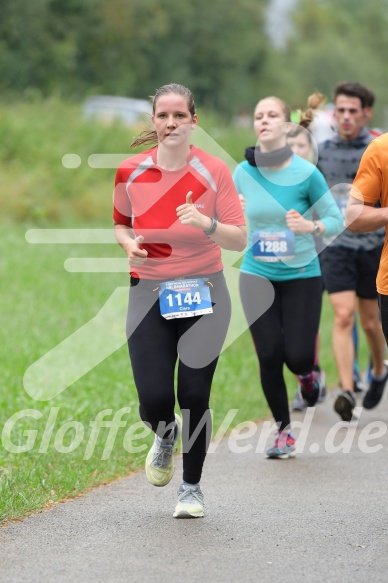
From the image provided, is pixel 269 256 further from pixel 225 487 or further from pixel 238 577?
pixel 238 577

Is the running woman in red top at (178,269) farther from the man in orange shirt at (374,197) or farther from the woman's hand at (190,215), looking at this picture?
the man in orange shirt at (374,197)

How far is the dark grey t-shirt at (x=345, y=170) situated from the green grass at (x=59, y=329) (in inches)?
64.9

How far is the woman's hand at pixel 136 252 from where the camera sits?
19.7 ft

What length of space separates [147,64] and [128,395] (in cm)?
4740

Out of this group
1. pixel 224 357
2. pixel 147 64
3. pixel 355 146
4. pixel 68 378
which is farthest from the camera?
pixel 147 64

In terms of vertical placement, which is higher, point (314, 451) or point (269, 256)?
point (269, 256)

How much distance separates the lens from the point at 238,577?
16.8ft

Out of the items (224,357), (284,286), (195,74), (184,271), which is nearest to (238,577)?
(184,271)

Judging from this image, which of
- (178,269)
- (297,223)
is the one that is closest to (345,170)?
(297,223)

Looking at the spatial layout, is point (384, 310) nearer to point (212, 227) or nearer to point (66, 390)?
point (212, 227)

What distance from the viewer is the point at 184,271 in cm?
621

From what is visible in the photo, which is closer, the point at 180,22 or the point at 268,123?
Result: the point at 268,123

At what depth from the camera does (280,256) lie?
26.5ft

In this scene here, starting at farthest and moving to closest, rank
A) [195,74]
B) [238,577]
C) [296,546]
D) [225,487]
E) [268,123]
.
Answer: [195,74]
[268,123]
[225,487]
[296,546]
[238,577]
